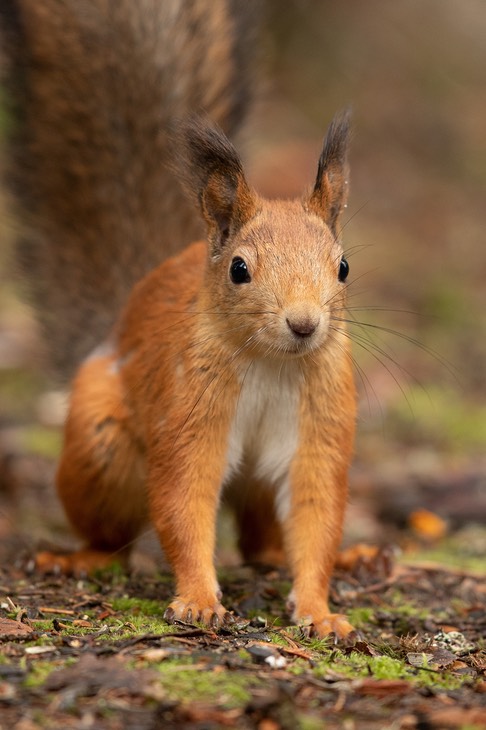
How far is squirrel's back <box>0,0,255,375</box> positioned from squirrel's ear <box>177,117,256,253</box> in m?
1.09

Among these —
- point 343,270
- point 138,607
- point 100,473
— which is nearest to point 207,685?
point 138,607

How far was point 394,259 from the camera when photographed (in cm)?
906

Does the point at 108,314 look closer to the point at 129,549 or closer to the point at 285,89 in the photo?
the point at 129,549

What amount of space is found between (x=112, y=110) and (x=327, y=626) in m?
2.35

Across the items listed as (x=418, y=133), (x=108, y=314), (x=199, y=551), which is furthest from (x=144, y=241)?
(x=418, y=133)

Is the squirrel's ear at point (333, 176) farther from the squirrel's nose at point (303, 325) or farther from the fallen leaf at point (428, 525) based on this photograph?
the fallen leaf at point (428, 525)

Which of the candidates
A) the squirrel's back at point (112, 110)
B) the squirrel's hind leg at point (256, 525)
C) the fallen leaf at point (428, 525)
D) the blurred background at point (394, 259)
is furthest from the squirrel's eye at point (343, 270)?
the fallen leaf at point (428, 525)

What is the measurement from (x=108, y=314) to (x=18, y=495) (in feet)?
4.39

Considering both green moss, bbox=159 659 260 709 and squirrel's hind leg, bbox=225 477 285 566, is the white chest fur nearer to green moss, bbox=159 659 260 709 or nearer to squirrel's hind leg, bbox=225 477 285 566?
squirrel's hind leg, bbox=225 477 285 566

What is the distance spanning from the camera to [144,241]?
4184 mm

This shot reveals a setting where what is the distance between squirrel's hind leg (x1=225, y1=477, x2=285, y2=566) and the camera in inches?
138

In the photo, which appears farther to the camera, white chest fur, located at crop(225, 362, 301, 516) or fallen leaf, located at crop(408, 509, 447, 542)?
fallen leaf, located at crop(408, 509, 447, 542)

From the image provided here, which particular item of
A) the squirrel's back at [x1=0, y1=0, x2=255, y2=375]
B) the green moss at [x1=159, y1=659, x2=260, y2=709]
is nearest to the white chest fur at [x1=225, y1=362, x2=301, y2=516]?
the green moss at [x1=159, y1=659, x2=260, y2=709]

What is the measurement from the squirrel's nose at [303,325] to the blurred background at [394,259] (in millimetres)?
394
